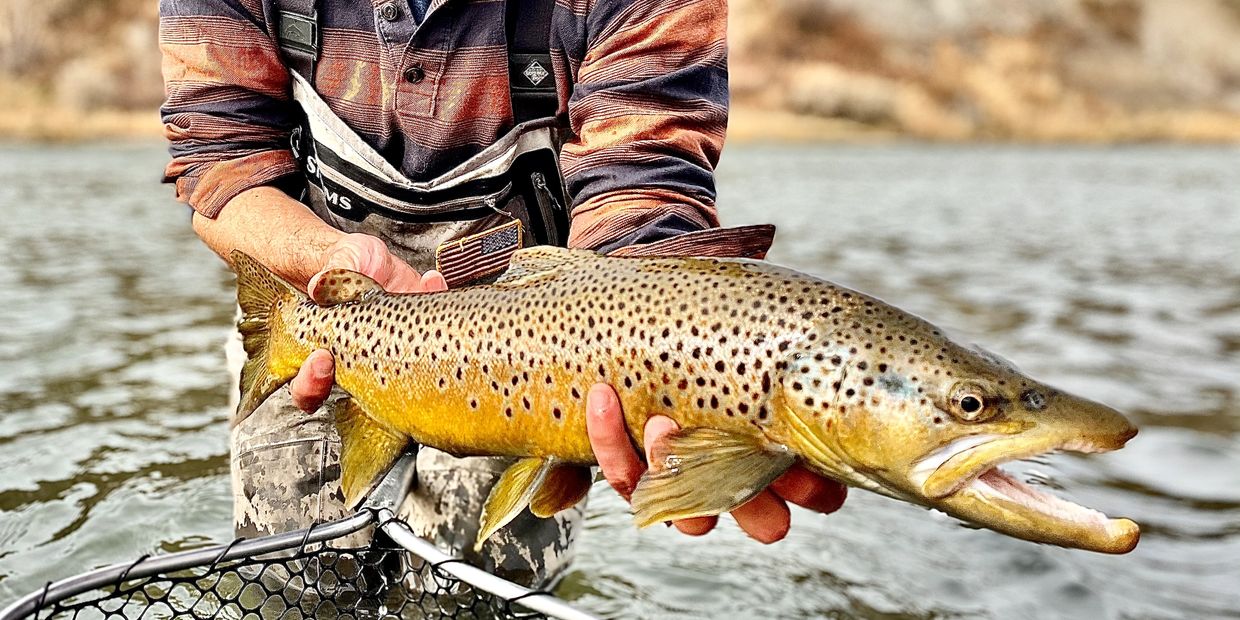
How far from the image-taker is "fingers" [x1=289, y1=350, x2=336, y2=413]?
2.26 metres

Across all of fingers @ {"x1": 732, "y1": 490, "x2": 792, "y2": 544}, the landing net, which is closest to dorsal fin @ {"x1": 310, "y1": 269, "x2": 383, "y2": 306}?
the landing net

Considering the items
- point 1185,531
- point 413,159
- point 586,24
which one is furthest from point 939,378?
point 1185,531

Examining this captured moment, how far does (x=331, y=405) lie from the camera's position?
2898 mm

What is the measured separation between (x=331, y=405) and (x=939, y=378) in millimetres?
1681

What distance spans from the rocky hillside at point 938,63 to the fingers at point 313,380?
35.0 m

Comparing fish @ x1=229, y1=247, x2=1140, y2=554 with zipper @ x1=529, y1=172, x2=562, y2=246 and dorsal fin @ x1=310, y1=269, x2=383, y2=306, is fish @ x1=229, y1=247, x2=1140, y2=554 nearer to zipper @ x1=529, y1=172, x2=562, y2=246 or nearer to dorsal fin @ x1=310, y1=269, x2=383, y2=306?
dorsal fin @ x1=310, y1=269, x2=383, y2=306

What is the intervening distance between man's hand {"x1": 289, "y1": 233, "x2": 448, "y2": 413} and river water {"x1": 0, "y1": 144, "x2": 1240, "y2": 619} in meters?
1.30

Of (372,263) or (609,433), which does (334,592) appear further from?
(609,433)

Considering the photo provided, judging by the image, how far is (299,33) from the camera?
2.93 metres

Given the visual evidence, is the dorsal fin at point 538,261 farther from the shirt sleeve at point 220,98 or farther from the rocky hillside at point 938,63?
the rocky hillside at point 938,63

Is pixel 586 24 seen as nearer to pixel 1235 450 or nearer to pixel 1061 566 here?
pixel 1061 566

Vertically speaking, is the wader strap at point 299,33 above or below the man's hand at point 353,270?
above

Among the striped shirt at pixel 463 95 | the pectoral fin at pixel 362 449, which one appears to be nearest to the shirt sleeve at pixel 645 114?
the striped shirt at pixel 463 95

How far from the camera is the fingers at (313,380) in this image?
2258mm
